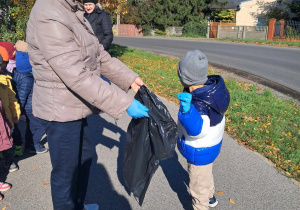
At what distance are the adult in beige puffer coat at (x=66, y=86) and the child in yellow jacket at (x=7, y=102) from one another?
59.1 inches

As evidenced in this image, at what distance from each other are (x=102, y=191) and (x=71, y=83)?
174 centimetres

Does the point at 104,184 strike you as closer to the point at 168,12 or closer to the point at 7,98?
the point at 7,98

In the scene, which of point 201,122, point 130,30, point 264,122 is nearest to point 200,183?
point 201,122

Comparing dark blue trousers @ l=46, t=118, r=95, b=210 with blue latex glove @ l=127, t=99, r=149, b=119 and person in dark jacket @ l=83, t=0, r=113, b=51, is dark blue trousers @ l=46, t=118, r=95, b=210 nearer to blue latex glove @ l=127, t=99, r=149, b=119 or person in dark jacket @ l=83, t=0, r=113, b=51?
blue latex glove @ l=127, t=99, r=149, b=119

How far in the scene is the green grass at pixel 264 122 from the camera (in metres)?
3.94

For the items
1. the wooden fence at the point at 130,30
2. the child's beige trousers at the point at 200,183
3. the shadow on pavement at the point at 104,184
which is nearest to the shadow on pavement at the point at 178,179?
the child's beige trousers at the point at 200,183

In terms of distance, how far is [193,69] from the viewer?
2.29 metres

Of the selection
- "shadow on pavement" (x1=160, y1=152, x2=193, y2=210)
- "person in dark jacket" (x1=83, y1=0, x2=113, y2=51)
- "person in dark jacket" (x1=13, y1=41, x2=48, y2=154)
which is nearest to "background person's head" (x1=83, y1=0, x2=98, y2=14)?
"person in dark jacket" (x1=83, y1=0, x2=113, y2=51)

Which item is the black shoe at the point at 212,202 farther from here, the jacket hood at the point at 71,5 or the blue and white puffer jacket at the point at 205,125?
the jacket hood at the point at 71,5

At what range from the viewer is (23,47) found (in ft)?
12.6

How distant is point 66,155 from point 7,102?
1807mm

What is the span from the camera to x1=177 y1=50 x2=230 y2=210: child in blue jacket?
7.37ft

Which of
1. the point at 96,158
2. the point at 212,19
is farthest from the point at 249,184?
the point at 212,19

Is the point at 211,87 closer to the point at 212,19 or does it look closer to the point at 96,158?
the point at 96,158
